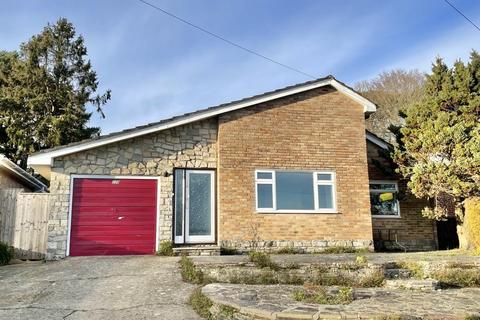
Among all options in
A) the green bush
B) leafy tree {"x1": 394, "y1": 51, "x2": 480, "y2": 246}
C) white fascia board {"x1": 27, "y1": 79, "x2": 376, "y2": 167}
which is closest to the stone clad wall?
white fascia board {"x1": 27, "y1": 79, "x2": 376, "y2": 167}

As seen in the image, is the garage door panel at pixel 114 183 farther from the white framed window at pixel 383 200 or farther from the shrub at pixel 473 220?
the shrub at pixel 473 220

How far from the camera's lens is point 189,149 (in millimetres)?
12453

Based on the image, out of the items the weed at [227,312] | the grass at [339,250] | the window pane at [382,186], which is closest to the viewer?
the weed at [227,312]

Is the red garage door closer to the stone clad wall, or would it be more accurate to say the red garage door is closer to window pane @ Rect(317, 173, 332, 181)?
the stone clad wall

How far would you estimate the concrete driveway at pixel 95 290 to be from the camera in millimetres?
6016

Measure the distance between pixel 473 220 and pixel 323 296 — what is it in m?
7.39

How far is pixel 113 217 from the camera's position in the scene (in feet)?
38.2

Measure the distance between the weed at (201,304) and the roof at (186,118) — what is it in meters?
6.17

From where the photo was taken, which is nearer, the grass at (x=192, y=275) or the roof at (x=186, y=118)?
the grass at (x=192, y=275)

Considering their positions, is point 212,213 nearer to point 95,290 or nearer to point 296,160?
point 296,160

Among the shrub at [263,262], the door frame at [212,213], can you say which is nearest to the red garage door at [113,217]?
the door frame at [212,213]

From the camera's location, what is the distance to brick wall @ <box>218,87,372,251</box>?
12.0 metres

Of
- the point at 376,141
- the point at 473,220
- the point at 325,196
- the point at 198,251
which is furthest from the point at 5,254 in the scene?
the point at 473,220

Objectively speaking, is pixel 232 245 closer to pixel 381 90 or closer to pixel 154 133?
pixel 154 133
